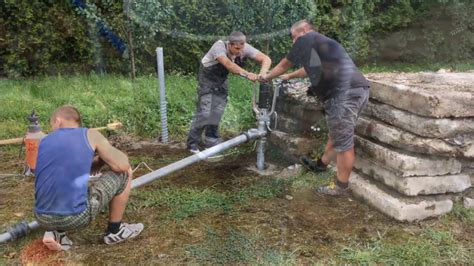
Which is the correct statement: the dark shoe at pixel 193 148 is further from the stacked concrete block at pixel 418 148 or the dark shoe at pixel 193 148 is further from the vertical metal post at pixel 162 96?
the stacked concrete block at pixel 418 148

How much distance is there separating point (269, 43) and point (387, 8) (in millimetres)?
3623

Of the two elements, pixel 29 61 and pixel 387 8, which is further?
pixel 387 8

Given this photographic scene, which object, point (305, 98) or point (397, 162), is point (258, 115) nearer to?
point (305, 98)

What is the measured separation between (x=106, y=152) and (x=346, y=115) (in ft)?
6.61

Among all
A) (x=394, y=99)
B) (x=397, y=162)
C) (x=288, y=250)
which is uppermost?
(x=394, y=99)

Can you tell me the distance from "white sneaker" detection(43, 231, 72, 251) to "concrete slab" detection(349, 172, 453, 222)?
2360mm

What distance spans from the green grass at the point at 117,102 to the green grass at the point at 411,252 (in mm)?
2979

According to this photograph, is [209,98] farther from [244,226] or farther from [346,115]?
[244,226]

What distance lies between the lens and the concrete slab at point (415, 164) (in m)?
3.74

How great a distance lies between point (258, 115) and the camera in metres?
4.83

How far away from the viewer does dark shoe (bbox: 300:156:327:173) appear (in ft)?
15.5

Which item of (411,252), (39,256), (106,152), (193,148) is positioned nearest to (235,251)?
(106,152)

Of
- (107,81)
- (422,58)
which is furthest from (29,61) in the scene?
(422,58)

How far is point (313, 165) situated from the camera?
187 inches
